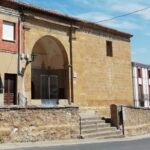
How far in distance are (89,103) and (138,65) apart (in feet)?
75.3

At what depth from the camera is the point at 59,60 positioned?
99.5 feet

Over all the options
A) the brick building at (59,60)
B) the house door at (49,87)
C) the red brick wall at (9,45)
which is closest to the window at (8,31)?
the brick building at (59,60)

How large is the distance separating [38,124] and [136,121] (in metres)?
10.1

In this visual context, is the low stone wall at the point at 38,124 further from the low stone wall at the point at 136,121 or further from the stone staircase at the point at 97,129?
the low stone wall at the point at 136,121

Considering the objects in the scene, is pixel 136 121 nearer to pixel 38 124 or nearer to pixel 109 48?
pixel 109 48

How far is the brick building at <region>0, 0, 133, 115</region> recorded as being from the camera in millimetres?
25312

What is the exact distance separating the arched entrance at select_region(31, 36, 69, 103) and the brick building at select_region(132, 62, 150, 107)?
828 inches

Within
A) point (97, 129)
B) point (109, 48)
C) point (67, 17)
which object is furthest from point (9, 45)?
point (109, 48)

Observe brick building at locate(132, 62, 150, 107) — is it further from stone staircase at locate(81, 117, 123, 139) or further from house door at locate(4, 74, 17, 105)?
house door at locate(4, 74, 17, 105)

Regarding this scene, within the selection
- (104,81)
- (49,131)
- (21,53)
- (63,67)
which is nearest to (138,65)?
(104,81)

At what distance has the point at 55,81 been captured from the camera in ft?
101

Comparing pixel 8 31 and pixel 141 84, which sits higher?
pixel 8 31

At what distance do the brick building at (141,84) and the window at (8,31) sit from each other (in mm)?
27223

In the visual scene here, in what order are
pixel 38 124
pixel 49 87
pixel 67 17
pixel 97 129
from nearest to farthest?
pixel 38 124 → pixel 97 129 → pixel 67 17 → pixel 49 87
